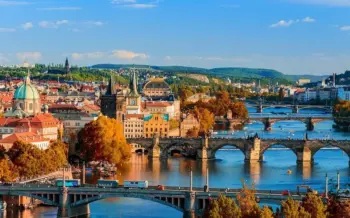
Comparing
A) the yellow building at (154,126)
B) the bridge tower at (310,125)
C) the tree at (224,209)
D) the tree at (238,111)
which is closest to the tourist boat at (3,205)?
the tree at (224,209)

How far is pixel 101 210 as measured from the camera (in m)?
43.5

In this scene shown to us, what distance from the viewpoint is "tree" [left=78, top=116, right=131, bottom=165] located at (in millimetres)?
61575

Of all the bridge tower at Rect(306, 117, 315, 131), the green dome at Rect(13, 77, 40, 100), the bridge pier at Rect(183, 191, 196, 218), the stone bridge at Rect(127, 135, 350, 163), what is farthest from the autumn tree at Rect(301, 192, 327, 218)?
the bridge tower at Rect(306, 117, 315, 131)

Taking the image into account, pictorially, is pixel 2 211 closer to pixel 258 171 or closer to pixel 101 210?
pixel 101 210

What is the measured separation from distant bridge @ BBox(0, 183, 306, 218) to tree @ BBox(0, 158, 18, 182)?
4.20m

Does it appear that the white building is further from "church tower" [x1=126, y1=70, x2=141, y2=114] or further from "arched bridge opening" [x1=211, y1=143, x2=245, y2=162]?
"church tower" [x1=126, y1=70, x2=141, y2=114]

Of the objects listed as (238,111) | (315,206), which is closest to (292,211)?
(315,206)

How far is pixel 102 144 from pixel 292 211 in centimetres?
3004

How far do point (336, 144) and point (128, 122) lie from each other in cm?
1794

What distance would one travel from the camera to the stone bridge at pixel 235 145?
65.1 metres

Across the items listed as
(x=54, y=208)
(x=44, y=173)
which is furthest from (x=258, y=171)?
(x=54, y=208)

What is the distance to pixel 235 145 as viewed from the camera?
6762 cm

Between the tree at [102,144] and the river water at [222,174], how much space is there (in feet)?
3.37

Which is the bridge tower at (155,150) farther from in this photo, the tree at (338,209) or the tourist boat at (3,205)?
the tree at (338,209)
